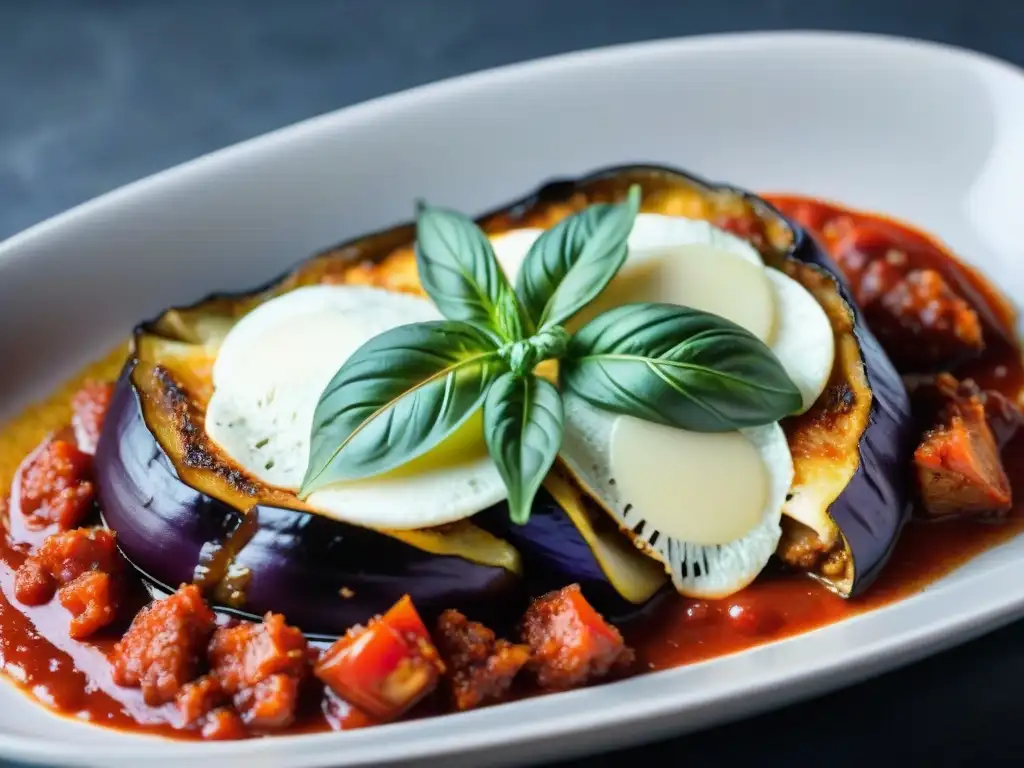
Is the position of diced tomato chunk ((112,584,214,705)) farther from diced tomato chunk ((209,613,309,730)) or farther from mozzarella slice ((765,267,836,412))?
mozzarella slice ((765,267,836,412))

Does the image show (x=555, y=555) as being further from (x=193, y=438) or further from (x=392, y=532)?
(x=193, y=438)

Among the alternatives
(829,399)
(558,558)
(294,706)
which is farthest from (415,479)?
(829,399)

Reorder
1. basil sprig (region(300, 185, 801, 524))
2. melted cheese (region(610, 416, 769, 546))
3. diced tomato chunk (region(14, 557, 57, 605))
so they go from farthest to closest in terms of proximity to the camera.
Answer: diced tomato chunk (region(14, 557, 57, 605)) < melted cheese (region(610, 416, 769, 546)) < basil sprig (region(300, 185, 801, 524))

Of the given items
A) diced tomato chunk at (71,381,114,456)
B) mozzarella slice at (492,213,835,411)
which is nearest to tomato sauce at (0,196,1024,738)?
diced tomato chunk at (71,381,114,456)

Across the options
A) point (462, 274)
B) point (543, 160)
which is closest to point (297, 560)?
point (462, 274)

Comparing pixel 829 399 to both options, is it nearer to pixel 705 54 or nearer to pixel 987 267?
pixel 987 267

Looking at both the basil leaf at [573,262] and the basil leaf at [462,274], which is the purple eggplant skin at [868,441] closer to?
the basil leaf at [573,262]
